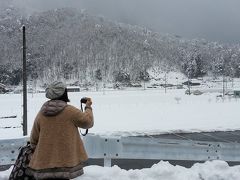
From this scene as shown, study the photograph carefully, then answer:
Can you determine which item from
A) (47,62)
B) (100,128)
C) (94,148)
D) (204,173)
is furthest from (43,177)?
(47,62)

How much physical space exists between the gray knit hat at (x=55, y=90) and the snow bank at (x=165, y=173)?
2.77 meters

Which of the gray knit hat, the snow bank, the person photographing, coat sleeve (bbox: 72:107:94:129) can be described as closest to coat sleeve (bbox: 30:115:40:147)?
the person photographing

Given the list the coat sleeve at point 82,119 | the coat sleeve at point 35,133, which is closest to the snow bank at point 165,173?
the coat sleeve at point 35,133

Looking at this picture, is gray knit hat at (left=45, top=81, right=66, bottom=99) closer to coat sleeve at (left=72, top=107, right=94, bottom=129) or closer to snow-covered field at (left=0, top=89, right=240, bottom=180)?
coat sleeve at (left=72, top=107, right=94, bottom=129)

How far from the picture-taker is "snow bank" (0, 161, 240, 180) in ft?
23.8

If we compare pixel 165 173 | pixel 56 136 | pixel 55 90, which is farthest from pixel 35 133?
pixel 165 173

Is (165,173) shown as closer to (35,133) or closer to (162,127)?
(35,133)

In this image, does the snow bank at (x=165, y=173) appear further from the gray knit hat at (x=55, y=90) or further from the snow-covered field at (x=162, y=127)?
the gray knit hat at (x=55, y=90)

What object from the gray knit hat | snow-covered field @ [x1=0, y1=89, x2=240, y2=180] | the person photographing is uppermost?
the gray knit hat

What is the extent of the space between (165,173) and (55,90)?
156 inches

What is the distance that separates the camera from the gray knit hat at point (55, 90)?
4.50 metres

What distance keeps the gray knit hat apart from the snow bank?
2.77 metres

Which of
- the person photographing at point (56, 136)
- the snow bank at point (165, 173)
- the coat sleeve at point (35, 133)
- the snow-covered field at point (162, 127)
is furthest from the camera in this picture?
the snow-covered field at point (162, 127)

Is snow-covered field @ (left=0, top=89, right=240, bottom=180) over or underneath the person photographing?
underneath
